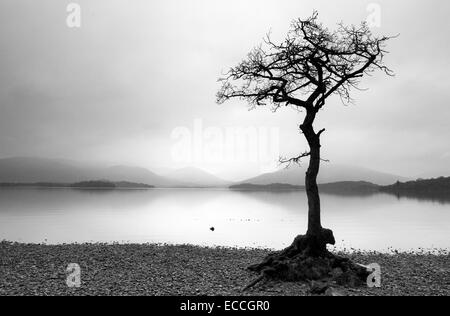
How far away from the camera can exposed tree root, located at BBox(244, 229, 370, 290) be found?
16.8 m

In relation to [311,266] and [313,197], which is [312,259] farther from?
[313,197]

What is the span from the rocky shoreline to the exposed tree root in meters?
0.66

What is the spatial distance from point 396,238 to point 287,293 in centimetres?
3131

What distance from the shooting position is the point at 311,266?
1752 cm

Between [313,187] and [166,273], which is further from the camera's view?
[313,187]

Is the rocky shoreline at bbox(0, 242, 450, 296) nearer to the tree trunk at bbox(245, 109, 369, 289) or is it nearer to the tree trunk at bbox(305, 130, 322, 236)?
the tree trunk at bbox(245, 109, 369, 289)

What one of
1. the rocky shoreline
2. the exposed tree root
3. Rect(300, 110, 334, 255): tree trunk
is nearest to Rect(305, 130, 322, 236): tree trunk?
Rect(300, 110, 334, 255): tree trunk

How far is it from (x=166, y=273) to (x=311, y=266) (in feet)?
23.7

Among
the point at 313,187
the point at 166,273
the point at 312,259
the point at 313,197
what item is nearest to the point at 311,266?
the point at 312,259

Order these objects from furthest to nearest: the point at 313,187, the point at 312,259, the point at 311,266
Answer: the point at 313,187 < the point at 312,259 < the point at 311,266

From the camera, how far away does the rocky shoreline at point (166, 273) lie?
15.3 m

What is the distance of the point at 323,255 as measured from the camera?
18.3 meters
